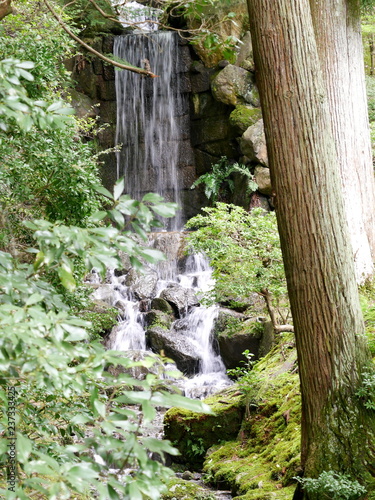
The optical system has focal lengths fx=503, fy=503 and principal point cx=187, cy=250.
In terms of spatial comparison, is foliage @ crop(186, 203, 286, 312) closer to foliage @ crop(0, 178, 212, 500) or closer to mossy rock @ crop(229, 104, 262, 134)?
foliage @ crop(0, 178, 212, 500)

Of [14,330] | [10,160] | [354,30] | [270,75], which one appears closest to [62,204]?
[10,160]

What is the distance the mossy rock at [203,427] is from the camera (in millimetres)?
5703

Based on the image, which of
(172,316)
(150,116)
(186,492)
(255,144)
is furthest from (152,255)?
(150,116)

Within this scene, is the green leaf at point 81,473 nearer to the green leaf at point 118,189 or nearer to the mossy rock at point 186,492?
the green leaf at point 118,189

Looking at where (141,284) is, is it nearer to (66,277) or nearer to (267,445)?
(267,445)

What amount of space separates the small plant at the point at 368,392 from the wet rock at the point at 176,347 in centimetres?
652

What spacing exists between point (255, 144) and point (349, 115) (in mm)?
7908

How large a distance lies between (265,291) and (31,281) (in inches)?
187

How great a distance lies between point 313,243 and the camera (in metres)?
3.39

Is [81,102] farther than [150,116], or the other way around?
[150,116]

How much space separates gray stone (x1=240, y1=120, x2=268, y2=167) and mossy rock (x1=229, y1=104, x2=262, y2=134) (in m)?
0.49

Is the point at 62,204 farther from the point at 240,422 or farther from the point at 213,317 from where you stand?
the point at 213,317

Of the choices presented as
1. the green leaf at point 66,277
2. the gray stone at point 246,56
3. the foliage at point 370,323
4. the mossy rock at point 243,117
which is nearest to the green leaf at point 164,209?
the green leaf at point 66,277

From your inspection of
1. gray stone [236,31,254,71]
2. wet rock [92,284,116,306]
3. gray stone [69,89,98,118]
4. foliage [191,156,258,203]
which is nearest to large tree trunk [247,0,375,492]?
wet rock [92,284,116,306]
